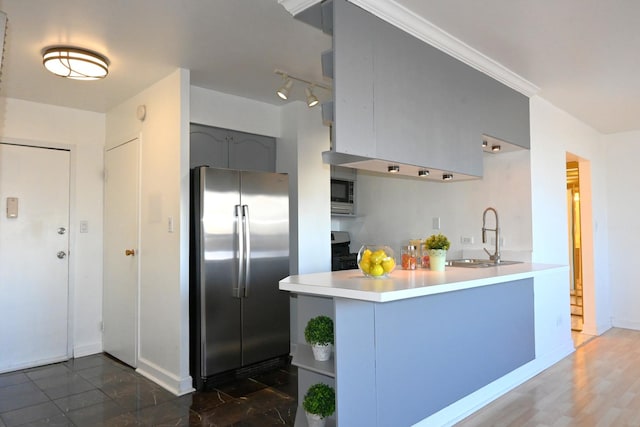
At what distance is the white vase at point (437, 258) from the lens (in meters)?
2.90

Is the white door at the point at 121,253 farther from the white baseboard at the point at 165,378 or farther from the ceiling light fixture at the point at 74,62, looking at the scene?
the ceiling light fixture at the point at 74,62

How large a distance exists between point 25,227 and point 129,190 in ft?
3.38

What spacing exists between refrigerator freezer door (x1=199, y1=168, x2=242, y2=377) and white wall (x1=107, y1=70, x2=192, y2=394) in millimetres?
139

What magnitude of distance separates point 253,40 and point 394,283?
178 cm

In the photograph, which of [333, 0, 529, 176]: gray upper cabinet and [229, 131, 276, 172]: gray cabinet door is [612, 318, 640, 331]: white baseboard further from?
[229, 131, 276, 172]: gray cabinet door

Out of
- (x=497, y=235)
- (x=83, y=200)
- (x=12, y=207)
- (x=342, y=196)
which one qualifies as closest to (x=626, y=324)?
(x=497, y=235)

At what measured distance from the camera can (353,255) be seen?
5293 mm

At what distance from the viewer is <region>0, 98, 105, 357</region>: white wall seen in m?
4.18

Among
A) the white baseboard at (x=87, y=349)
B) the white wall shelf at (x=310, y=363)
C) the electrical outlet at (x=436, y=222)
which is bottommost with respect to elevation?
the white baseboard at (x=87, y=349)

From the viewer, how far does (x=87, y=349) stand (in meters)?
4.29

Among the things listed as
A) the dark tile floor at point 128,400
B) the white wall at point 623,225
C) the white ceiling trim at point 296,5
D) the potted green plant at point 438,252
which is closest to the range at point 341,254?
the dark tile floor at point 128,400

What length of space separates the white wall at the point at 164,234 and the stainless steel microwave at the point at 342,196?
210 cm

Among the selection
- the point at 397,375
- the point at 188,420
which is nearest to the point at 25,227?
the point at 188,420

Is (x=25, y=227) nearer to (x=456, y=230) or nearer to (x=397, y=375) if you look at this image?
(x=397, y=375)
